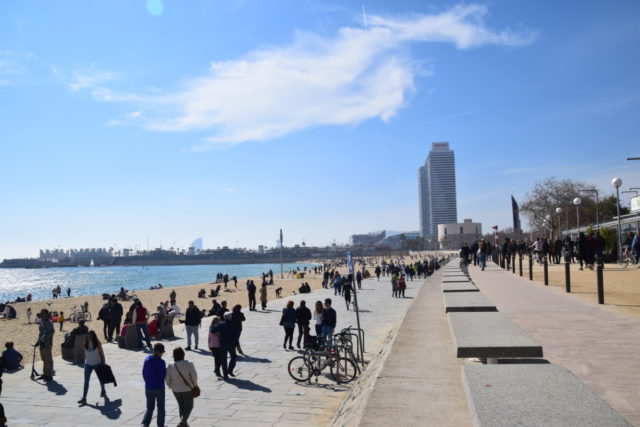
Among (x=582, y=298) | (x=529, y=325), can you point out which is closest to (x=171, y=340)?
(x=529, y=325)

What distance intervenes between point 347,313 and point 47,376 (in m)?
12.2

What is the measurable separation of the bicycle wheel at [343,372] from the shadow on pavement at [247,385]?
1.37 m

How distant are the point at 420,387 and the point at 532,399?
2029mm

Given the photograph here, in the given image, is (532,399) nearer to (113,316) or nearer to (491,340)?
(491,340)

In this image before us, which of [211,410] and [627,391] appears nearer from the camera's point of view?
[627,391]

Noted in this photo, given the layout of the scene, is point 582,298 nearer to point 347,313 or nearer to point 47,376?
point 347,313

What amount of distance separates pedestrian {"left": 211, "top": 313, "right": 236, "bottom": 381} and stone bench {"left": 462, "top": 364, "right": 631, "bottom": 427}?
670 centimetres

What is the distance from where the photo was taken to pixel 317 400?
7.89 meters

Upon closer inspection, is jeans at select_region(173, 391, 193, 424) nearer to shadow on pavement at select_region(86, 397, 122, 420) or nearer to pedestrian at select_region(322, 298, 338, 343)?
shadow on pavement at select_region(86, 397, 122, 420)

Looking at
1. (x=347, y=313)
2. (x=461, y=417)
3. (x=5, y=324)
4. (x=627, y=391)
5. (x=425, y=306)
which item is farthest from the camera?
(x=5, y=324)

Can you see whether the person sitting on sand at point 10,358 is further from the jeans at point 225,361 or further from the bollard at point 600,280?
the bollard at point 600,280

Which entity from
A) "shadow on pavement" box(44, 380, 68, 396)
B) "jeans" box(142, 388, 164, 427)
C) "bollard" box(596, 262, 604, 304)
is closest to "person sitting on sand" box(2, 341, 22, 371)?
"shadow on pavement" box(44, 380, 68, 396)

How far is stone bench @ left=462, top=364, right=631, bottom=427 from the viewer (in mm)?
2777

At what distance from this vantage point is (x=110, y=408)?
793cm
